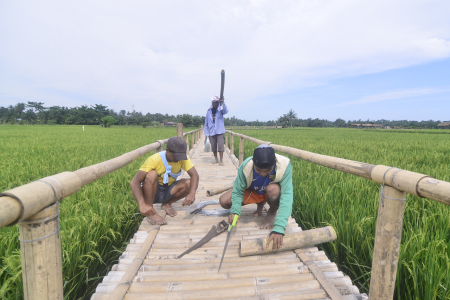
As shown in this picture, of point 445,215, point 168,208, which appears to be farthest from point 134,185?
point 445,215

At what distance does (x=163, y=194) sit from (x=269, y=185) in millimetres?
1245

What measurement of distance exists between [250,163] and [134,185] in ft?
3.90

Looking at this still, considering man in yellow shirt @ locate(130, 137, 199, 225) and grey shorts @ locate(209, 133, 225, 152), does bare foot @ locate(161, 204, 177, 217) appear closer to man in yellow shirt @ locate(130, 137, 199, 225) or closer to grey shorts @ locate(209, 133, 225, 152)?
man in yellow shirt @ locate(130, 137, 199, 225)

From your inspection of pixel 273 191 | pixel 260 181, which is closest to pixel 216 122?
pixel 260 181

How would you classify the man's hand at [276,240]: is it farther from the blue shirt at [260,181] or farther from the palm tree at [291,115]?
the palm tree at [291,115]

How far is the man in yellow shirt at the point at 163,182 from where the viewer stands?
7.47ft

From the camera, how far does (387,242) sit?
1130mm

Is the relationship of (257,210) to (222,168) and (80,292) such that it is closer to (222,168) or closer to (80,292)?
(80,292)

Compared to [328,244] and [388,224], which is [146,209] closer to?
[328,244]

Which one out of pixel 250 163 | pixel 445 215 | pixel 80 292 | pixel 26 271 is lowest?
pixel 80 292

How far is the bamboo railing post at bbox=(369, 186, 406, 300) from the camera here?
1095 mm

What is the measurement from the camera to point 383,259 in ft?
3.79

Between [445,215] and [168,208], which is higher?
[445,215]

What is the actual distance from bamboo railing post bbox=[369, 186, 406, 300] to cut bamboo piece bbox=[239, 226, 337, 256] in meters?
0.61
